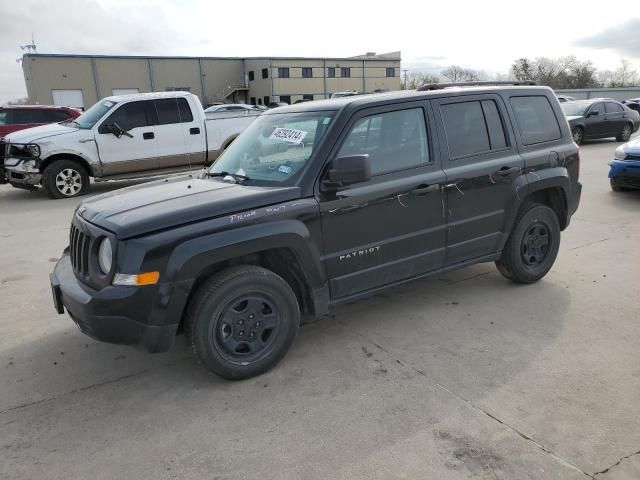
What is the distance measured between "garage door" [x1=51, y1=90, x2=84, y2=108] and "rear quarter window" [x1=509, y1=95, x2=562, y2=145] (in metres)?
53.0

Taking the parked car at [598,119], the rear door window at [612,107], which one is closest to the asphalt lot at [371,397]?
the parked car at [598,119]

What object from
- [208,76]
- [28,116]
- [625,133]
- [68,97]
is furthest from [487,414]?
[208,76]

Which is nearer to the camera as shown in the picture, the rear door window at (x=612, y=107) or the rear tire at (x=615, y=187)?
the rear tire at (x=615, y=187)

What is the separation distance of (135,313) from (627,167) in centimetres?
892

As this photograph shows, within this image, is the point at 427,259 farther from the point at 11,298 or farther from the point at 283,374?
the point at 11,298

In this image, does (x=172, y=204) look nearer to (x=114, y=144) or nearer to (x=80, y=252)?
(x=80, y=252)

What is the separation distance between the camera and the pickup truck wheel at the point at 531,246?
477 cm

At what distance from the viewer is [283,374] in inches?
139

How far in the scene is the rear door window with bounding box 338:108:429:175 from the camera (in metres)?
3.77

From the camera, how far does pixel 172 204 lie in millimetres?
3330

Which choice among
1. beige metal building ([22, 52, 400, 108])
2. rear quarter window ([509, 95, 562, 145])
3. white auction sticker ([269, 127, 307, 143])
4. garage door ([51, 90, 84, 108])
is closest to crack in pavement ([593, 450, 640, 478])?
white auction sticker ([269, 127, 307, 143])

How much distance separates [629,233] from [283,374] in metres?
5.59

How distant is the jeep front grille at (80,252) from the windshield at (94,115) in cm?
767

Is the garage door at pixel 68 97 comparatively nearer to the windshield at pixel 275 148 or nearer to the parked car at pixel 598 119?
the parked car at pixel 598 119
